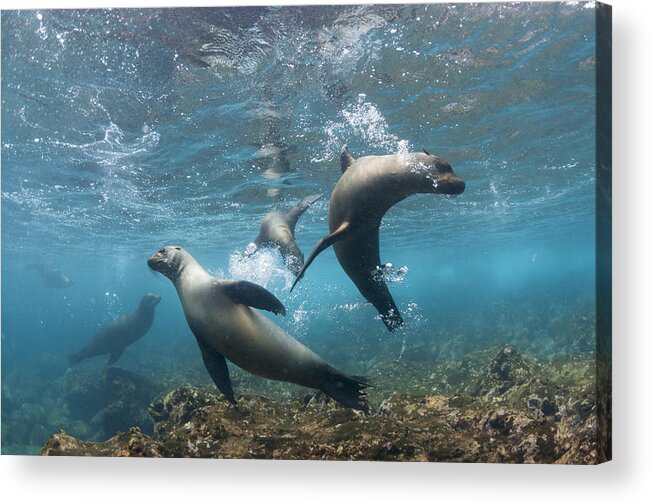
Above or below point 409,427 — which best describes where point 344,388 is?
above

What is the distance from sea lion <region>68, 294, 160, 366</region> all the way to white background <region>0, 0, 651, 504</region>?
6.65m

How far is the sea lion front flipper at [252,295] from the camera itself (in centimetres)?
539

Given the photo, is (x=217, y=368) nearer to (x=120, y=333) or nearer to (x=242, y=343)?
(x=242, y=343)

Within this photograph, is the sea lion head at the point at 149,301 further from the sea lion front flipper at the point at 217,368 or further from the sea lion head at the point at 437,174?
the sea lion head at the point at 437,174

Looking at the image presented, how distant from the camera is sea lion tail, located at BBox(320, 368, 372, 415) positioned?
230 inches

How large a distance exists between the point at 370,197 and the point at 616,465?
353 centimetres

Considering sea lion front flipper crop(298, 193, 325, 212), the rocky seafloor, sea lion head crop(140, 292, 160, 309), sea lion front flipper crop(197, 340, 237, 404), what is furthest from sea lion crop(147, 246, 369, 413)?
sea lion head crop(140, 292, 160, 309)

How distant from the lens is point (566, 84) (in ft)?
18.6

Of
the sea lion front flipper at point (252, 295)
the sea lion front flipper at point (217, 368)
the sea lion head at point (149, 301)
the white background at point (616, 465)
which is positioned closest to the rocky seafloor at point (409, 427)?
the white background at point (616, 465)

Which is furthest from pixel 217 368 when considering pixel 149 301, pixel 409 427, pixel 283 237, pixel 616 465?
pixel 149 301

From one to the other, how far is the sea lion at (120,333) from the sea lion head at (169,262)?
20.9 feet

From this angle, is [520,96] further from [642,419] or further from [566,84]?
[642,419]

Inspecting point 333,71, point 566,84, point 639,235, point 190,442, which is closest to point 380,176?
point 333,71

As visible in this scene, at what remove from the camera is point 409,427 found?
18.9 feet
